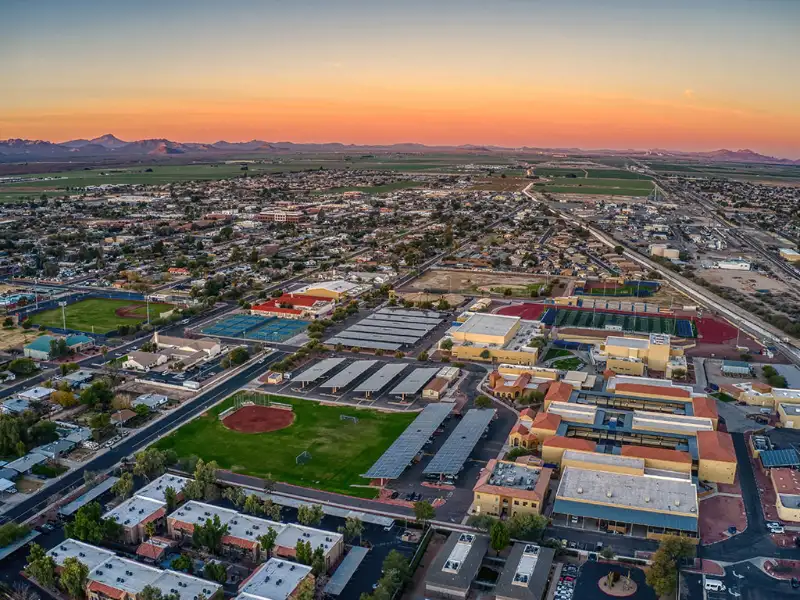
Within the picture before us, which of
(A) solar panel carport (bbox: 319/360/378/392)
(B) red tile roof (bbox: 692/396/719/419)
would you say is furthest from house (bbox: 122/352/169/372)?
(B) red tile roof (bbox: 692/396/719/419)

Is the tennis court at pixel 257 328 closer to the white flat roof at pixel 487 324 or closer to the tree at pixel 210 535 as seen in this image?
the white flat roof at pixel 487 324

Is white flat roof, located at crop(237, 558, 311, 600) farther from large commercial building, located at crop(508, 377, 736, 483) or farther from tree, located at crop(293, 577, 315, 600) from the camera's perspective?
large commercial building, located at crop(508, 377, 736, 483)

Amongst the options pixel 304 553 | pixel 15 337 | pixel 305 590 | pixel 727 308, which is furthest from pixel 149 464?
pixel 727 308

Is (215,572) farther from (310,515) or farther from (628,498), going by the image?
(628,498)

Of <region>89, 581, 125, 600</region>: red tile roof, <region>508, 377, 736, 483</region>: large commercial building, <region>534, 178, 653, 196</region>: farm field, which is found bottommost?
<region>89, 581, 125, 600</region>: red tile roof

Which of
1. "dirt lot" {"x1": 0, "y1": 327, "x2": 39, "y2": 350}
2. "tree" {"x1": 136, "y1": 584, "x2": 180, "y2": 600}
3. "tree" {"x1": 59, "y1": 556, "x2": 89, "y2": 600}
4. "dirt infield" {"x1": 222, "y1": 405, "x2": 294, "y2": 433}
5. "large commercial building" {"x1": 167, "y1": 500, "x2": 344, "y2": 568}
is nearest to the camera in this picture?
"tree" {"x1": 136, "y1": 584, "x2": 180, "y2": 600}

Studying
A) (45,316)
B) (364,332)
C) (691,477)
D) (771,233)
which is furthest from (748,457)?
(771,233)
